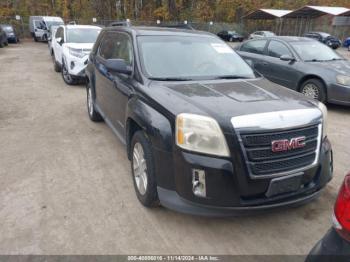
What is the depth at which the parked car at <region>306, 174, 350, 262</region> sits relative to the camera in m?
1.61

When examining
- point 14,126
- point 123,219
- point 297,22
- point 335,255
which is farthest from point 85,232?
point 297,22

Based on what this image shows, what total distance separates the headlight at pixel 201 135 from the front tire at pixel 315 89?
18.2 feet

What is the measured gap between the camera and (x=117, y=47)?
4645mm

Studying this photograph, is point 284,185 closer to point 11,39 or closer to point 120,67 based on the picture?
point 120,67

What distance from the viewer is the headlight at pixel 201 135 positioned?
2.63 m

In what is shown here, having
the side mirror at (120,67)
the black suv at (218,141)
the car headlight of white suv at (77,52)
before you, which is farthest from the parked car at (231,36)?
the side mirror at (120,67)

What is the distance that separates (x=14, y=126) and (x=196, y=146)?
4.62 metres

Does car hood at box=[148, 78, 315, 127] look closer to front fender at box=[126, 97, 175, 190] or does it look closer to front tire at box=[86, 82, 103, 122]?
front fender at box=[126, 97, 175, 190]

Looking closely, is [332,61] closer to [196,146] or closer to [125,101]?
[125,101]

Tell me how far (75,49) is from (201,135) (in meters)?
8.06

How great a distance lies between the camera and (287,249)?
2.86 metres

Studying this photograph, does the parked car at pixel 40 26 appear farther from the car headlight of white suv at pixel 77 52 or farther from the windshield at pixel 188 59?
the windshield at pixel 188 59

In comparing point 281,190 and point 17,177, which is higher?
point 281,190

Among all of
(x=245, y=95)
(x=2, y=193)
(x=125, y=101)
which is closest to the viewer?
(x=245, y=95)
